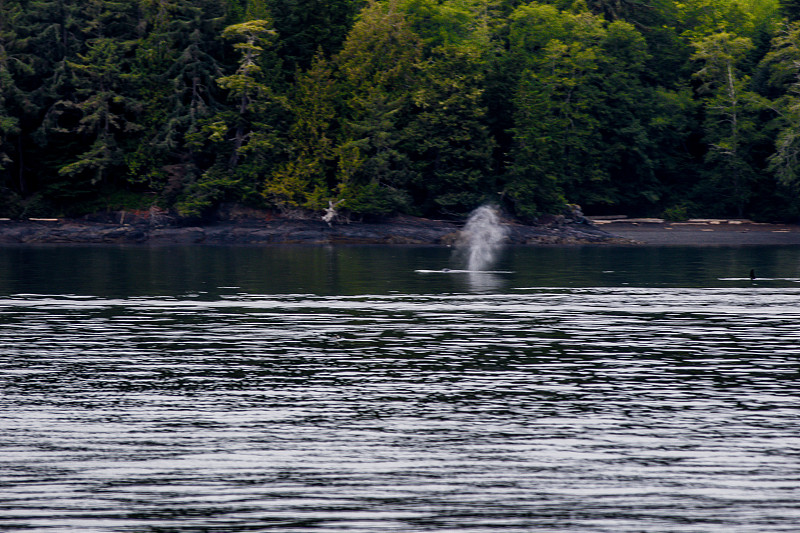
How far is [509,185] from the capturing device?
10031 centimetres

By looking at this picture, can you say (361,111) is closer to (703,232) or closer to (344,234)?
(344,234)

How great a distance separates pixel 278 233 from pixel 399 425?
80.2 meters

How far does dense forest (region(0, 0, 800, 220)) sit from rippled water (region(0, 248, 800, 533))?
55.2 metres

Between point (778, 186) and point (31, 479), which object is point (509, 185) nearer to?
point (778, 186)

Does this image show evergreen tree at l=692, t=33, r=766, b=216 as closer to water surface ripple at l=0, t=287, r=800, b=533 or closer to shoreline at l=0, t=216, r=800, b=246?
shoreline at l=0, t=216, r=800, b=246

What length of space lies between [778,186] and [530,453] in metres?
92.0

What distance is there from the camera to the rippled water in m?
14.6

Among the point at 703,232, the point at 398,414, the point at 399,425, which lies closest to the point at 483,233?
the point at 703,232

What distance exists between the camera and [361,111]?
10012 centimetres

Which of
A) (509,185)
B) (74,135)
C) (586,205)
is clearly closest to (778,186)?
(586,205)

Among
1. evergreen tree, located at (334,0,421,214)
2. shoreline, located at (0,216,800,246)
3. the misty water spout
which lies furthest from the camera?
evergreen tree, located at (334,0,421,214)

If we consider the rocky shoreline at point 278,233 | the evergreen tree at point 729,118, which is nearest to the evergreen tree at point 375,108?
the rocky shoreline at point 278,233

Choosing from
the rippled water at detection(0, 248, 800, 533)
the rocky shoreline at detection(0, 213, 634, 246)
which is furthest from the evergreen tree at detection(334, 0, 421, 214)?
the rippled water at detection(0, 248, 800, 533)

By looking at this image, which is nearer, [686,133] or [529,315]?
[529,315]
